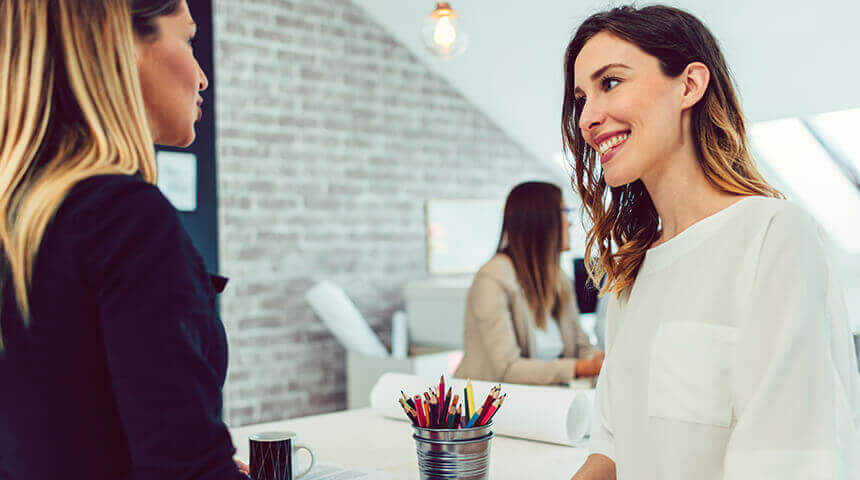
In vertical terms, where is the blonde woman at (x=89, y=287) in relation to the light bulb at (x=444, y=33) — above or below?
below

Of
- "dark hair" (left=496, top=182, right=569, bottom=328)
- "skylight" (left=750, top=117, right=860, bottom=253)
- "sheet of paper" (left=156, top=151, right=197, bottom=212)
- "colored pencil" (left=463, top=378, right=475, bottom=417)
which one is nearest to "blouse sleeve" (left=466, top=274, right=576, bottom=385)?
"dark hair" (left=496, top=182, right=569, bottom=328)

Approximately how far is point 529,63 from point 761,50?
4.53ft

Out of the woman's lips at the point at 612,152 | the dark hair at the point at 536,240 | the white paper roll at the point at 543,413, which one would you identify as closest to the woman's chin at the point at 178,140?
the woman's lips at the point at 612,152

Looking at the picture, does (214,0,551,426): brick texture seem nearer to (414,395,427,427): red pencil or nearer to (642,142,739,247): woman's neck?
(414,395,427,427): red pencil

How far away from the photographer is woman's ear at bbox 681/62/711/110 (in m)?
1.14

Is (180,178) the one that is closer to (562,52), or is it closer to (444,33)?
(444,33)

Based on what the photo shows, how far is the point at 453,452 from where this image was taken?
1.16 meters

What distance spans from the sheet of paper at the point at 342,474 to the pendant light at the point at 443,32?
2114 mm

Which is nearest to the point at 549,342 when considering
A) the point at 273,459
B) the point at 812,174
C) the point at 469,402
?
the point at 469,402

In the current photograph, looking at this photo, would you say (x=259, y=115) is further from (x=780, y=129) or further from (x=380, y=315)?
(x=780, y=129)

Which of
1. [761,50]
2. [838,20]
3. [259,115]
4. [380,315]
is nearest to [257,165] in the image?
[259,115]

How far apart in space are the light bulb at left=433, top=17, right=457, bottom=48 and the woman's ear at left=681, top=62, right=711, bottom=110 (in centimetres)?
202

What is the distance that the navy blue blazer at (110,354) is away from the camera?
0.66m

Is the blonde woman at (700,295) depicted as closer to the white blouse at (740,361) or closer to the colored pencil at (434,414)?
the white blouse at (740,361)
